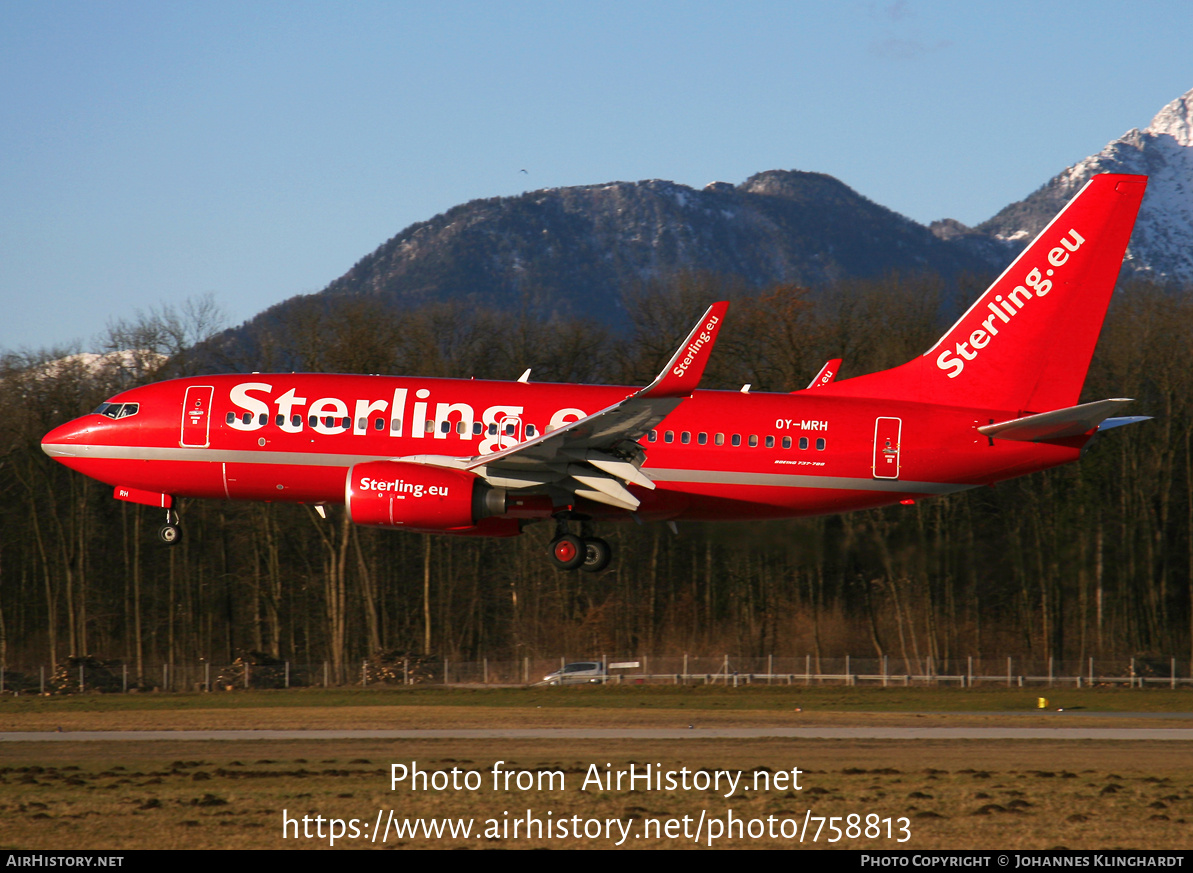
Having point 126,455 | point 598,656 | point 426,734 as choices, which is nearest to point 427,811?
point 426,734

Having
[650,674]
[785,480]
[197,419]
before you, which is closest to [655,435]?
[785,480]

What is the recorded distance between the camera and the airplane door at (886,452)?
29.4 meters

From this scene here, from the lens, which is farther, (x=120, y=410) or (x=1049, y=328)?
(x=120, y=410)

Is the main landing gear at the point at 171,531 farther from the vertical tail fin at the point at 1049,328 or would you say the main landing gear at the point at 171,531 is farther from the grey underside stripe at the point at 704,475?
the vertical tail fin at the point at 1049,328

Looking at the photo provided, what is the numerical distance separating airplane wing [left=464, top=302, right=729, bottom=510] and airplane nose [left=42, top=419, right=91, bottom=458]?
36.6ft

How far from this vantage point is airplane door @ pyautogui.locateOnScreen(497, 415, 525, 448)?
2914cm

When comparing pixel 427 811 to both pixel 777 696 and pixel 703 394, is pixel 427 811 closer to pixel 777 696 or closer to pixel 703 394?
pixel 703 394

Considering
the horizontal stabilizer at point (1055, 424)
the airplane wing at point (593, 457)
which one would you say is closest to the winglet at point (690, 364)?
the airplane wing at point (593, 457)

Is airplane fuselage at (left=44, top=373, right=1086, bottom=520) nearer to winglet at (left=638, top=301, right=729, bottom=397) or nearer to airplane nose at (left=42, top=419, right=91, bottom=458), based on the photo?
airplane nose at (left=42, top=419, right=91, bottom=458)

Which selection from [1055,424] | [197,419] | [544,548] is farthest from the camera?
[544,548]

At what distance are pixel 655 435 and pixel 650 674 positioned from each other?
80.7 ft

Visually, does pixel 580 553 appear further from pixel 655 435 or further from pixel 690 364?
pixel 690 364

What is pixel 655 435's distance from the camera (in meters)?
29.2

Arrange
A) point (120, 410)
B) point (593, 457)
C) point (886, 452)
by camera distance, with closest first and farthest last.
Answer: point (593, 457) → point (886, 452) → point (120, 410)
